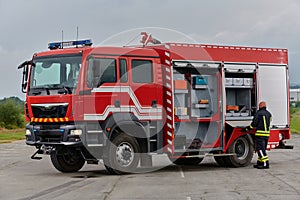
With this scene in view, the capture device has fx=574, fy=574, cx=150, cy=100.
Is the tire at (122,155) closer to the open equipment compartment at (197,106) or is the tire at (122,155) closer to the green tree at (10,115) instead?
the open equipment compartment at (197,106)

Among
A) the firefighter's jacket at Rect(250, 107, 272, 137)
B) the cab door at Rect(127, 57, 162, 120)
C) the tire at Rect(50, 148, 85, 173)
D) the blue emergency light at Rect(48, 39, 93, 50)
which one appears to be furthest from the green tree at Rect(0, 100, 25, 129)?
the cab door at Rect(127, 57, 162, 120)

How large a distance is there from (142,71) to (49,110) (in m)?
2.68

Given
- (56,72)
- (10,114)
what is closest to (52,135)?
(56,72)

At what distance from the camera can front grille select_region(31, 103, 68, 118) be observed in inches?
567

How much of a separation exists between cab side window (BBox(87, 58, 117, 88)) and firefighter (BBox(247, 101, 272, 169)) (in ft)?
15.1

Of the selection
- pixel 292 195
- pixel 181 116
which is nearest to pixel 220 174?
pixel 181 116

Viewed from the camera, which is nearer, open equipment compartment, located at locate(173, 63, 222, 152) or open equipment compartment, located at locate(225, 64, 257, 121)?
open equipment compartment, located at locate(173, 63, 222, 152)

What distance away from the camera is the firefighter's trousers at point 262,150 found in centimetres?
1661

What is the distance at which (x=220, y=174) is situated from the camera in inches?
600

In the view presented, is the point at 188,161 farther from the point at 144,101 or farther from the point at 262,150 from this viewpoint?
the point at 144,101

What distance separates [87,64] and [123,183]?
3.22 meters

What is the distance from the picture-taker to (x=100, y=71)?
14.6 m

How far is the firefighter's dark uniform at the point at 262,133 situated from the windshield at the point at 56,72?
18.4 feet

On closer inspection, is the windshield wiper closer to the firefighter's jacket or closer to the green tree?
the firefighter's jacket
